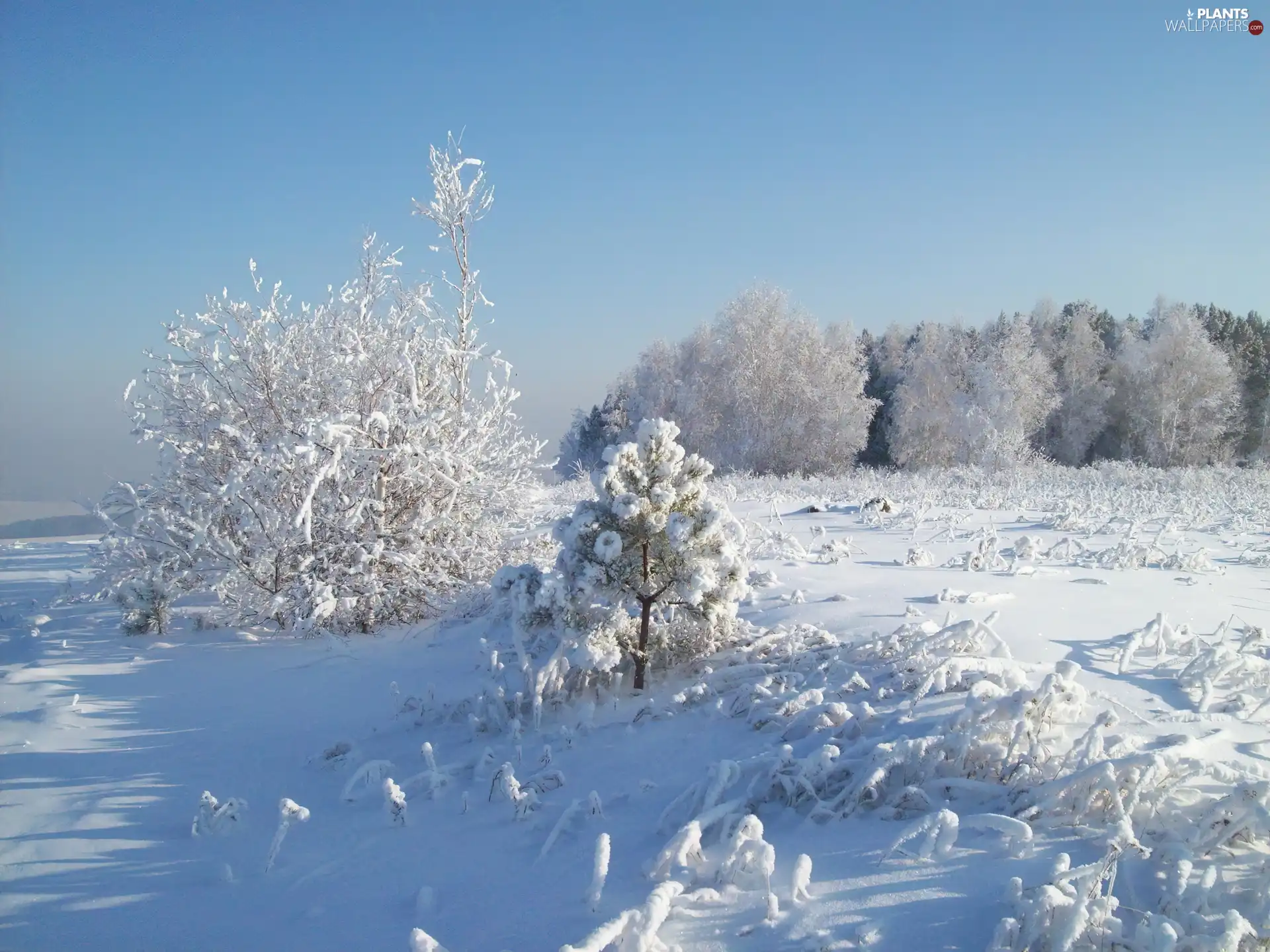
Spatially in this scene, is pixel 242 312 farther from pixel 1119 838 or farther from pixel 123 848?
Result: pixel 1119 838

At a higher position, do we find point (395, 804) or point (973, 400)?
point (973, 400)

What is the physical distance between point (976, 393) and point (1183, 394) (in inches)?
350

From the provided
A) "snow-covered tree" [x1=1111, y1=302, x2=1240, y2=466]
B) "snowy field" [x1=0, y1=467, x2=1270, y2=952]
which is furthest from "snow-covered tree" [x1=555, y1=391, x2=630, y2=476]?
"snowy field" [x1=0, y1=467, x2=1270, y2=952]

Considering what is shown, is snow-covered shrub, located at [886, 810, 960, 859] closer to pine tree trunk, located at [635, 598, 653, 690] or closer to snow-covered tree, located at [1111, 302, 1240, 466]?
pine tree trunk, located at [635, 598, 653, 690]

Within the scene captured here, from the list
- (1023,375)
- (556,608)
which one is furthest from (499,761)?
(1023,375)

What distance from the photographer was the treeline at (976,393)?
95.9 ft

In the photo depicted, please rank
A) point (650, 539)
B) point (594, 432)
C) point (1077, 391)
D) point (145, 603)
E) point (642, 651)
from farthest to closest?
point (594, 432) < point (1077, 391) < point (145, 603) < point (642, 651) < point (650, 539)

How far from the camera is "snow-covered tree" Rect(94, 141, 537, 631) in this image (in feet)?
23.6

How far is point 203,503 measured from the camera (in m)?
7.50

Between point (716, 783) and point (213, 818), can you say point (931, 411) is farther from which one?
point (213, 818)

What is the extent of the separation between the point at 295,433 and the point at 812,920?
660cm

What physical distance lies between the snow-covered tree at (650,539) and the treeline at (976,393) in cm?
2364

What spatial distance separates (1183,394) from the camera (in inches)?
1198

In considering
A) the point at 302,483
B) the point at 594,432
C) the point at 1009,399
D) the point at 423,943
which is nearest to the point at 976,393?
the point at 1009,399
